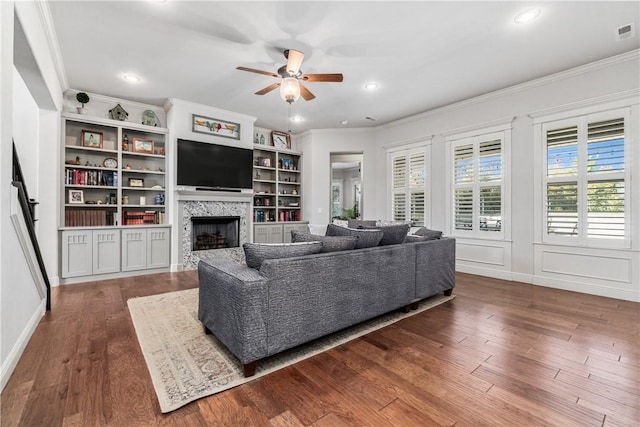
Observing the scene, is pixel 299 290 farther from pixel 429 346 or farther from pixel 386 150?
pixel 386 150

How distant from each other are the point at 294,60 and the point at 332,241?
6.63 ft

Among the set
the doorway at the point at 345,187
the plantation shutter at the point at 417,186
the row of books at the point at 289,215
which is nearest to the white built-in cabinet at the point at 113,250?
the row of books at the point at 289,215

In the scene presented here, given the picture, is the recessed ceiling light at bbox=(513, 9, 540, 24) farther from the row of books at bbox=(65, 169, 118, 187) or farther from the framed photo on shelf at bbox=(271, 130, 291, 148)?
the row of books at bbox=(65, 169, 118, 187)

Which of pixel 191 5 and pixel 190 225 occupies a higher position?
pixel 191 5

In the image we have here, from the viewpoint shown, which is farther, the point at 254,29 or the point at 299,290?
the point at 254,29

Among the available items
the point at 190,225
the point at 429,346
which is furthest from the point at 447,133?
the point at 190,225

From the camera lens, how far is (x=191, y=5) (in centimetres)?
269

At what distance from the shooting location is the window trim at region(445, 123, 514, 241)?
4.57m

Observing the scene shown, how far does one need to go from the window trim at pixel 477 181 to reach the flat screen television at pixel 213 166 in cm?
381

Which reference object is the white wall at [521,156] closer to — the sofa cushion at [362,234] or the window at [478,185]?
the window at [478,185]

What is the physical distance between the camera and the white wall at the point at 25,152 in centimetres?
181

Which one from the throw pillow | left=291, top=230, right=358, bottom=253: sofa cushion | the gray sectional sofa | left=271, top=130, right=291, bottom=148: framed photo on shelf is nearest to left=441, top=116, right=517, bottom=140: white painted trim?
the throw pillow

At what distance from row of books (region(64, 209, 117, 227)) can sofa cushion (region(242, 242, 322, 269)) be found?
151 inches

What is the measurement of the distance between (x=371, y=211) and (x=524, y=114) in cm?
333
